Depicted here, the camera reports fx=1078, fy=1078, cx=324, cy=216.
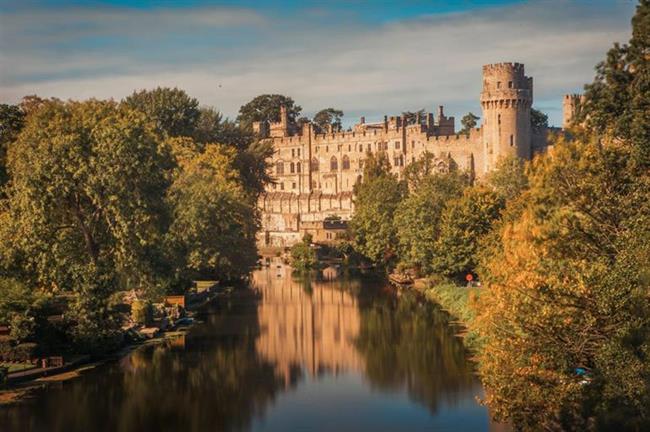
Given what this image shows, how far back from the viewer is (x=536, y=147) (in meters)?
103

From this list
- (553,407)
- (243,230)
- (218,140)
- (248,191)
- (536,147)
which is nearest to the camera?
(553,407)

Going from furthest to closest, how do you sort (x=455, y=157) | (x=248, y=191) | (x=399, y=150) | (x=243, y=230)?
(x=399, y=150)
(x=455, y=157)
(x=248, y=191)
(x=243, y=230)

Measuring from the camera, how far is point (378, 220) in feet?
275

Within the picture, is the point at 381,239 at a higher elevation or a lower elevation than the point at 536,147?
lower

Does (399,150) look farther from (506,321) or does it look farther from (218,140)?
(506,321)

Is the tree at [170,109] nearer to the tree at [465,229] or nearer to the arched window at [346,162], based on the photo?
the tree at [465,229]

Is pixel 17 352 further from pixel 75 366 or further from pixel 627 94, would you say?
pixel 627 94

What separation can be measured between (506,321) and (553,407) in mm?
2883

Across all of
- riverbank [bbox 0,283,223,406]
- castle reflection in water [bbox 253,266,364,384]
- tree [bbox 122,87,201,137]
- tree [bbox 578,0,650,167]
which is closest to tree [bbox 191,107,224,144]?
tree [bbox 122,87,201,137]

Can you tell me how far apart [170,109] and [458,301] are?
40.1 metres

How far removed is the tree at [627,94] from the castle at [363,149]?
186 feet

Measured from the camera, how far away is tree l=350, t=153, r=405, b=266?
8175cm

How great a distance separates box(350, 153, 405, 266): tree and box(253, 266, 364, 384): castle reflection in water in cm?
772

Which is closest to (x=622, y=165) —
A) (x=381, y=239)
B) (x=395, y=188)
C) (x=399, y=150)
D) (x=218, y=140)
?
(x=381, y=239)
